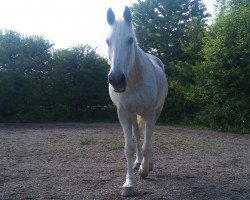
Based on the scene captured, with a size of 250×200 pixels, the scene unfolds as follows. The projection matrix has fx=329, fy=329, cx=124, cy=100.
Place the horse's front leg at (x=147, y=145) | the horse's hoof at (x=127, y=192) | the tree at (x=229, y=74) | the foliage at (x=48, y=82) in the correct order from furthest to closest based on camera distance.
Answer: the foliage at (x=48, y=82)
the tree at (x=229, y=74)
the horse's front leg at (x=147, y=145)
the horse's hoof at (x=127, y=192)

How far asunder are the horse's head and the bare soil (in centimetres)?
147

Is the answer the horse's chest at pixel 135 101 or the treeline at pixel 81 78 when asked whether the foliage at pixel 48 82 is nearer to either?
the treeline at pixel 81 78

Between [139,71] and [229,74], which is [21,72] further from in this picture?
[139,71]

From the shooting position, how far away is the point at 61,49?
1714cm

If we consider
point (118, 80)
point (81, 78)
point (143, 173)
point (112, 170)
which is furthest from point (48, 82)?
point (118, 80)

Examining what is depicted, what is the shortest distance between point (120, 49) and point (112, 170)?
237 centimetres

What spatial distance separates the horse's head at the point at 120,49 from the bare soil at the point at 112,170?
4.81 feet

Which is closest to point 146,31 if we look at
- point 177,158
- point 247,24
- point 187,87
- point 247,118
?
point 187,87

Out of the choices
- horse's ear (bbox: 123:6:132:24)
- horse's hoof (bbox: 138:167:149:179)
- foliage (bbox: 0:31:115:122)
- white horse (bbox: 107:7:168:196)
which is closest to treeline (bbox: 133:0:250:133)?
foliage (bbox: 0:31:115:122)

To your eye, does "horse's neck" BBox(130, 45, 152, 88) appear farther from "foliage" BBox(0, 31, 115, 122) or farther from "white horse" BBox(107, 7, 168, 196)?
"foliage" BBox(0, 31, 115, 122)

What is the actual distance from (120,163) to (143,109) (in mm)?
1776

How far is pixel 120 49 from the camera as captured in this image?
12.4 ft

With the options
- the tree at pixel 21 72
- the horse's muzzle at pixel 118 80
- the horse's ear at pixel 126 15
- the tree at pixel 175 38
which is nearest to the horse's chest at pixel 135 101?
the horse's muzzle at pixel 118 80

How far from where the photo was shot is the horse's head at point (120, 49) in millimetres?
3562
